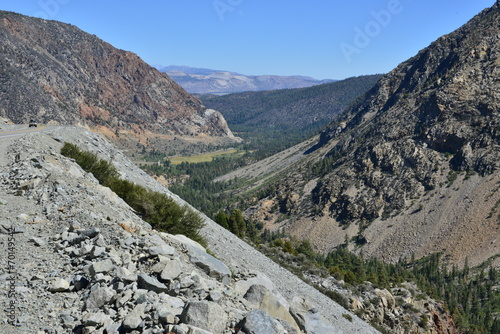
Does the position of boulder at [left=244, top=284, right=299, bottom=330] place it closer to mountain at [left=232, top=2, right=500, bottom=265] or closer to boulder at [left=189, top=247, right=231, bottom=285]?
boulder at [left=189, top=247, right=231, bottom=285]

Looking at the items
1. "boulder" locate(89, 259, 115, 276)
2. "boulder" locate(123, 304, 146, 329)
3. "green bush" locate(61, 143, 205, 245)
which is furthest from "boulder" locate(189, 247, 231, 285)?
"green bush" locate(61, 143, 205, 245)

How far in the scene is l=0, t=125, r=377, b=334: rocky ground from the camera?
9047 millimetres

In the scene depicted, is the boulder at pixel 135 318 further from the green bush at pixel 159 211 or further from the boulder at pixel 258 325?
the green bush at pixel 159 211

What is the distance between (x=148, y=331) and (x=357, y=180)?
9973 centimetres

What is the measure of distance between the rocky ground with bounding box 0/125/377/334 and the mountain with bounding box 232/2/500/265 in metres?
72.3

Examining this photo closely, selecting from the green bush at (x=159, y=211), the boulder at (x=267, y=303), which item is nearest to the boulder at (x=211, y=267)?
the boulder at (x=267, y=303)

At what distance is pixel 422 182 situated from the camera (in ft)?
305

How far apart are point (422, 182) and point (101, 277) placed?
3720 inches

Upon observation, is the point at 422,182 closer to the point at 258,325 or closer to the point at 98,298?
the point at 258,325

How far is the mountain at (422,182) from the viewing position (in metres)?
79.3

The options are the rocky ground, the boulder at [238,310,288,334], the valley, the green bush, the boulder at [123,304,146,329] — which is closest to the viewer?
the boulder at [123,304,146,329]

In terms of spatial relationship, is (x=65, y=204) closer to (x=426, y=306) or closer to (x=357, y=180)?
(x=426, y=306)

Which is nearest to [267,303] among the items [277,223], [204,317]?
[204,317]

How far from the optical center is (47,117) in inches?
6742
